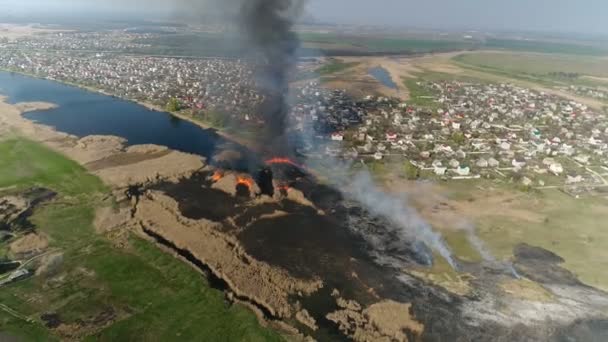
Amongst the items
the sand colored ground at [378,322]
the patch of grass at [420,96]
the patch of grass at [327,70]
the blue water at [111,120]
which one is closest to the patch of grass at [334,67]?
the patch of grass at [327,70]

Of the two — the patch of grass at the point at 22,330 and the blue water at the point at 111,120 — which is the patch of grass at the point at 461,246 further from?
the blue water at the point at 111,120

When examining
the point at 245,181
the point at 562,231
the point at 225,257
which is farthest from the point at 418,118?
the point at 225,257

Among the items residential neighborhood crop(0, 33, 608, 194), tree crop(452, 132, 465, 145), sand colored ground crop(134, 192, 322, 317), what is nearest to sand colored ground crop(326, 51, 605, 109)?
residential neighborhood crop(0, 33, 608, 194)

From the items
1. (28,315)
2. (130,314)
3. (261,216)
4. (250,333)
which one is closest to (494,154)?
(261,216)

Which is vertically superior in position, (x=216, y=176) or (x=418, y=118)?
(x=418, y=118)

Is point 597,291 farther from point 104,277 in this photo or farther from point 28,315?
point 28,315

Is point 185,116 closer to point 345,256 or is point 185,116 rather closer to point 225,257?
point 225,257
